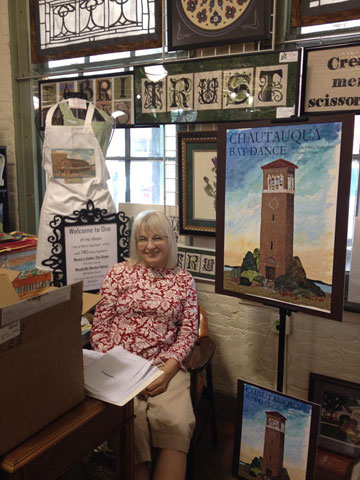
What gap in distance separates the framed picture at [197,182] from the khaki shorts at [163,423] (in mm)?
910

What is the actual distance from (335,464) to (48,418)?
1590 mm

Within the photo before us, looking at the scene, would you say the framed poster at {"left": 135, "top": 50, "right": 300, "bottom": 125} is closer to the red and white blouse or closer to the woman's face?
the woman's face

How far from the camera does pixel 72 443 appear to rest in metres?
1.07

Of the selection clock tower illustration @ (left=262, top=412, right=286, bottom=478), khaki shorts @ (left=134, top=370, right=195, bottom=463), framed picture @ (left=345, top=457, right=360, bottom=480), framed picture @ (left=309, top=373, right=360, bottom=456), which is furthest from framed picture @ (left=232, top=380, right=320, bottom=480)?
framed picture @ (left=309, top=373, right=360, bottom=456)

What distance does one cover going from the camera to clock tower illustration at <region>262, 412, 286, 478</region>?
1.75 m

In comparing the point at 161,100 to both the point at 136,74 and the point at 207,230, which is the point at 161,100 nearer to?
the point at 136,74

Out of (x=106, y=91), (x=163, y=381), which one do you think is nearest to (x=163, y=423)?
(x=163, y=381)

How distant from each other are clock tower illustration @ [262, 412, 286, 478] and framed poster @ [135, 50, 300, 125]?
1377mm

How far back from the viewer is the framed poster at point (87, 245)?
7.14 feet

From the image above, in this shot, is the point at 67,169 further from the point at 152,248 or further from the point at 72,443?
the point at 72,443

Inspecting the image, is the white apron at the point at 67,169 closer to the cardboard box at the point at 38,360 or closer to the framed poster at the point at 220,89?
the framed poster at the point at 220,89

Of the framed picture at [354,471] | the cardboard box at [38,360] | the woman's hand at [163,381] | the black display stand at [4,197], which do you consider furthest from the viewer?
the black display stand at [4,197]

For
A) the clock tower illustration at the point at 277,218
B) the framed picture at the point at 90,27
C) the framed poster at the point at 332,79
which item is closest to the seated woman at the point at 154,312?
the clock tower illustration at the point at 277,218

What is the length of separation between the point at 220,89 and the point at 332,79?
54cm
